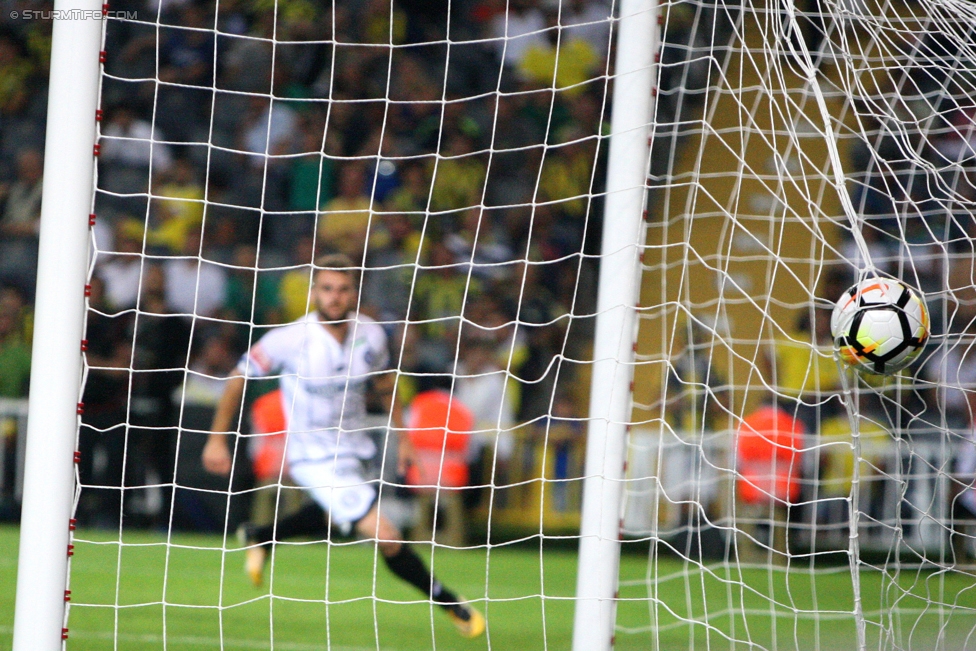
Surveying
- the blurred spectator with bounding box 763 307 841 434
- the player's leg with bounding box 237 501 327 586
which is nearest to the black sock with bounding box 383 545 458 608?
the player's leg with bounding box 237 501 327 586

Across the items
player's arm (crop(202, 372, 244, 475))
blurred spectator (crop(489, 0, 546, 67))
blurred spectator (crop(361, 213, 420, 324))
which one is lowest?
player's arm (crop(202, 372, 244, 475))

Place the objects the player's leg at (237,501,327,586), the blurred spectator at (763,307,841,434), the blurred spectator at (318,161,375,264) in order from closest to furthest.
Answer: the player's leg at (237,501,327,586)
the blurred spectator at (763,307,841,434)
the blurred spectator at (318,161,375,264)

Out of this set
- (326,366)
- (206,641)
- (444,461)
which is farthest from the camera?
(444,461)

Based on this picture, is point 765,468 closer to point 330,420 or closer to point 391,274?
point 391,274

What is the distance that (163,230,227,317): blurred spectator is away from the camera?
7445 millimetres

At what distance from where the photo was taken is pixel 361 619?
188 inches

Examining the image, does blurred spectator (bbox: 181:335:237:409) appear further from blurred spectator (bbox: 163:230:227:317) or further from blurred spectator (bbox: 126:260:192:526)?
blurred spectator (bbox: 163:230:227:317)

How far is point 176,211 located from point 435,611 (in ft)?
14.2

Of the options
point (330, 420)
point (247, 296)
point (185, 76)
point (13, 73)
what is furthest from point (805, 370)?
point (13, 73)

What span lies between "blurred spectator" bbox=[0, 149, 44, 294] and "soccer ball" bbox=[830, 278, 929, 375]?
6.36 meters

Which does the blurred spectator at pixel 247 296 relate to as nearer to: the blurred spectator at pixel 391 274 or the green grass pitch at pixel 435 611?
the blurred spectator at pixel 391 274

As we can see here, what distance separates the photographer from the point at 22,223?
805cm

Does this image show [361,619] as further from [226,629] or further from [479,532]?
[479,532]

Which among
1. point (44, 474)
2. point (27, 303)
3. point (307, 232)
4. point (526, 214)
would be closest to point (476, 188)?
point (526, 214)
